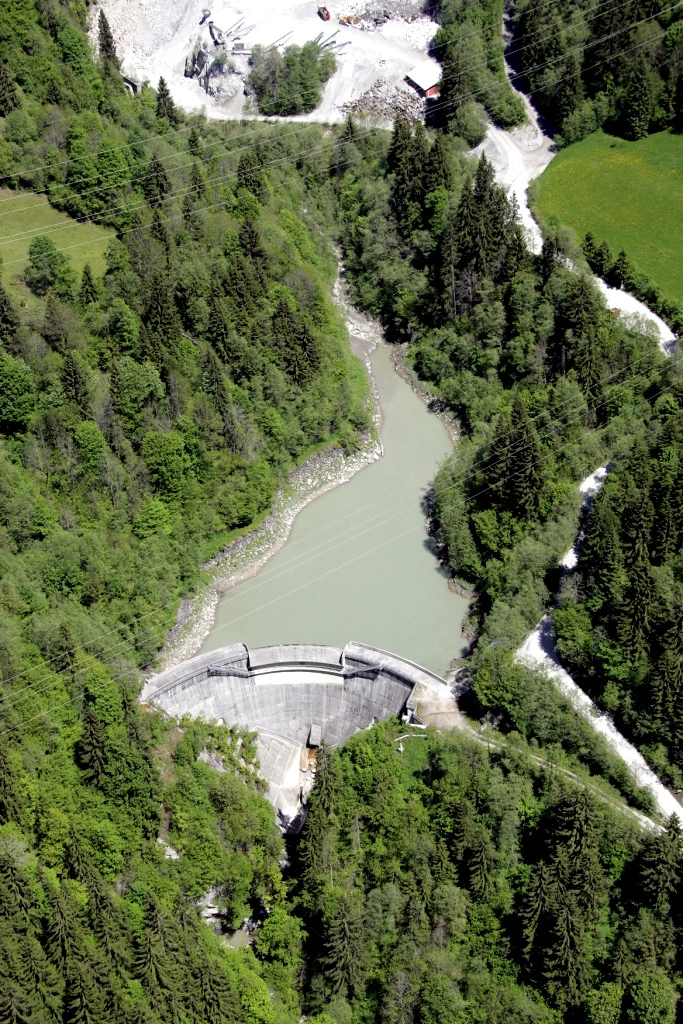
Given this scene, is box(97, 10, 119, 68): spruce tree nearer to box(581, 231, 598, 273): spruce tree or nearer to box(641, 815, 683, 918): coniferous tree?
box(581, 231, 598, 273): spruce tree

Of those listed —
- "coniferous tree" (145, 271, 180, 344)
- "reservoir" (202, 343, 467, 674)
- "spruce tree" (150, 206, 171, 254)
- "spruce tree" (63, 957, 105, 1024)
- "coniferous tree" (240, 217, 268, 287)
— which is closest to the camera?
"spruce tree" (63, 957, 105, 1024)

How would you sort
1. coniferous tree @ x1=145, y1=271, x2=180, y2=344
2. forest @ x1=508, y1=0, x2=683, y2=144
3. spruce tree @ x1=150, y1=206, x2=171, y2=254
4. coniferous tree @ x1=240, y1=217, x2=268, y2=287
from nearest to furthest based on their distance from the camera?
coniferous tree @ x1=145, y1=271, x2=180, y2=344 < coniferous tree @ x1=240, y1=217, x2=268, y2=287 < spruce tree @ x1=150, y1=206, x2=171, y2=254 < forest @ x1=508, y1=0, x2=683, y2=144

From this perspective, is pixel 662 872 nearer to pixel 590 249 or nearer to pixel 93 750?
pixel 93 750

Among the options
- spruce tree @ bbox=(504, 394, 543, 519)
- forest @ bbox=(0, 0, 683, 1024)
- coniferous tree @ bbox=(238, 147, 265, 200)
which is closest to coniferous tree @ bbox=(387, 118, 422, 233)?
forest @ bbox=(0, 0, 683, 1024)

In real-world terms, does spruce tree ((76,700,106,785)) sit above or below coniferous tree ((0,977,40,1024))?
above

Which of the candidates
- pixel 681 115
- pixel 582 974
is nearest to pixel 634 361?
pixel 681 115

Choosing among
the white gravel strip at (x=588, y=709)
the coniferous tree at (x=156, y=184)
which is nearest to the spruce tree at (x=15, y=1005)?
the white gravel strip at (x=588, y=709)

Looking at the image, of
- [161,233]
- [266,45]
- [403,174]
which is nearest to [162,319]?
[161,233]
